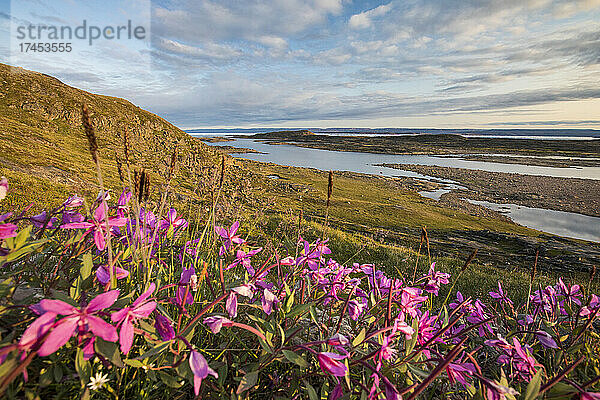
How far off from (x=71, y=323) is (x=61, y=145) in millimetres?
24504

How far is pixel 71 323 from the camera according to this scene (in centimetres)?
93

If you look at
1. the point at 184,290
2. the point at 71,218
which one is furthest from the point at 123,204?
the point at 184,290

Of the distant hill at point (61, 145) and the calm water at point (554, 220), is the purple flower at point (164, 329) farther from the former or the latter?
the calm water at point (554, 220)

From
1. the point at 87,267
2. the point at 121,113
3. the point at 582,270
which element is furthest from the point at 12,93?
the point at 582,270

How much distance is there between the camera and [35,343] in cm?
90

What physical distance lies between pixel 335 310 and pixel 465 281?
923 cm

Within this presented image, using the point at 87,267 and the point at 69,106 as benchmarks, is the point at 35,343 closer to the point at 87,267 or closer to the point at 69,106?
the point at 87,267

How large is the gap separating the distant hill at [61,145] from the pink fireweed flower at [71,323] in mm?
571

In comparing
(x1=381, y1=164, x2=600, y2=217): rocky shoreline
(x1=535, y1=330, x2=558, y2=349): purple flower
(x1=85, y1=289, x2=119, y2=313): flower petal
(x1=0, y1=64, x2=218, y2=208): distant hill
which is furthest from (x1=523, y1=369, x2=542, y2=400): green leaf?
(x1=381, y1=164, x2=600, y2=217): rocky shoreline

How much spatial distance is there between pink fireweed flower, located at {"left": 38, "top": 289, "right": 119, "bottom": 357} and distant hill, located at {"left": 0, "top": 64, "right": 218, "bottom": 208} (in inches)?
22.5

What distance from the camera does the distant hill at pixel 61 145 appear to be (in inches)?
194

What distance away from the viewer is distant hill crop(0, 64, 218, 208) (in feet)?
16.2

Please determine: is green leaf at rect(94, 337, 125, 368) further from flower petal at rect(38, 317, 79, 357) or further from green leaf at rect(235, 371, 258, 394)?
green leaf at rect(235, 371, 258, 394)

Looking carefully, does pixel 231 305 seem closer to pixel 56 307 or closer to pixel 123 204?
pixel 56 307
